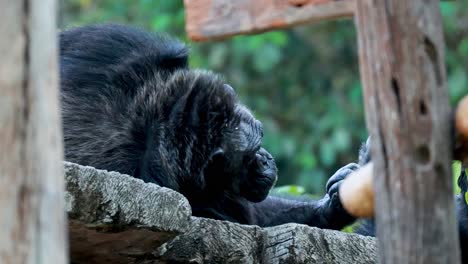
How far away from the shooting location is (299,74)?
12836 millimetres

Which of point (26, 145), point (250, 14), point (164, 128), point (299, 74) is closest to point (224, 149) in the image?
point (164, 128)

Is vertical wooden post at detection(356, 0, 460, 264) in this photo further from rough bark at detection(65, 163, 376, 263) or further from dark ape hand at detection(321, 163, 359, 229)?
dark ape hand at detection(321, 163, 359, 229)

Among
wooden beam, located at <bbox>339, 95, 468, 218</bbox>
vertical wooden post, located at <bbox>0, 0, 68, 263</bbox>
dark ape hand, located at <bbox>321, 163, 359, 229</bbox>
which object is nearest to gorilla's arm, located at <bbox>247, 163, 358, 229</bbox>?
dark ape hand, located at <bbox>321, 163, 359, 229</bbox>

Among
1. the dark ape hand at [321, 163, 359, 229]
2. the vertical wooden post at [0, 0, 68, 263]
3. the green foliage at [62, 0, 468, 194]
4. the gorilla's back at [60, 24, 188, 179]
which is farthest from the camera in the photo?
the green foliage at [62, 0, 468, 194]

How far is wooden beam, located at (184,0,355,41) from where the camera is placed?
295 centimetres

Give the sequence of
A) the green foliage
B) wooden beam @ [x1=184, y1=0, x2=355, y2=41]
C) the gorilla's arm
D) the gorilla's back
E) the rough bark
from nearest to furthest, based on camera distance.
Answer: wooden beam @ [x1=184, y1=0, x2=355, y2=41] < the rough bark < the gorilla's back < the gorilla's arm < the green foliage

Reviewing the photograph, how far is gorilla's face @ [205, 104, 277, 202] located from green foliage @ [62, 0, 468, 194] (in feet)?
21.1

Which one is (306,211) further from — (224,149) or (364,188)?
(364,188)

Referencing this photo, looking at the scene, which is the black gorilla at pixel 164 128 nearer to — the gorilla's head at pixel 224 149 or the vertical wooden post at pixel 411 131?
the gorilla's head at pixel 224 149

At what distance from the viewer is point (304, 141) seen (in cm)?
1202

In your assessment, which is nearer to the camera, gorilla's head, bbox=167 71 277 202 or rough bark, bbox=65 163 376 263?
rough bark, bbox=65 163 376 263

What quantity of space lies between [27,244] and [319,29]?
10825 mm

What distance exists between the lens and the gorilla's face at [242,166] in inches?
179

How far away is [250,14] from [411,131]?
738mm
